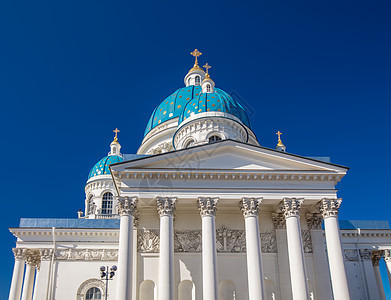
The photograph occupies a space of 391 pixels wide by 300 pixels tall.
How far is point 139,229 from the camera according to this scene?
21750mm

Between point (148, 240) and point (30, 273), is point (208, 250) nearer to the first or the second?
point (148, 240)

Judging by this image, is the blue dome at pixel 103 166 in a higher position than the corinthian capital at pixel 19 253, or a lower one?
higher

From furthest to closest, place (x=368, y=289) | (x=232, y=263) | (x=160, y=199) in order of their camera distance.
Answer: (x=368, y=289)
(x=232, y=263)
(x=160, y=199)

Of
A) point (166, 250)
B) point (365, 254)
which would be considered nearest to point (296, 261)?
point (166, 250)

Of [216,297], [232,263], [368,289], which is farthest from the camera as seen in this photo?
[368,289]

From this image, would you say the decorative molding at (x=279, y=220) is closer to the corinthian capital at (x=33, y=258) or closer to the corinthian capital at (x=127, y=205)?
the corinthian capital at (x=127, y=205)

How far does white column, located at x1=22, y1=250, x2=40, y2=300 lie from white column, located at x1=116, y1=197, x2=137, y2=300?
32.2 ft

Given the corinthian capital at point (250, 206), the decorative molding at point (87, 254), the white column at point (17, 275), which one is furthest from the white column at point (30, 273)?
the corinthian capital at point (250, 206)

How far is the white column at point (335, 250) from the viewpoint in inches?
746

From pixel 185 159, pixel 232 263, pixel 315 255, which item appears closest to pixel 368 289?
pixel 315 255

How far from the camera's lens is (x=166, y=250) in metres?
19.0

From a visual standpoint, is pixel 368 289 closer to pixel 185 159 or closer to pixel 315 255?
pixel 315 255

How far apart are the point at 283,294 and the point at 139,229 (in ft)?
25.8

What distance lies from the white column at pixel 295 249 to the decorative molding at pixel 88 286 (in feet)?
37.0
